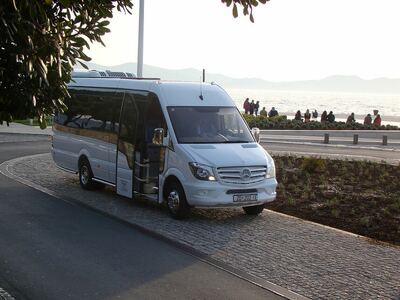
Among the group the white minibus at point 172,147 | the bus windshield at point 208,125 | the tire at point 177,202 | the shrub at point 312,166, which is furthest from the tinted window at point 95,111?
the shrub at point 312,166

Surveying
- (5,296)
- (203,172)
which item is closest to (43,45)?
(5,296)

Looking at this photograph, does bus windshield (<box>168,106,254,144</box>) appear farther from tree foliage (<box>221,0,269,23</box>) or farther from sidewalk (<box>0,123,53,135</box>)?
sidewalk (<box>0,123,53,135</box>)

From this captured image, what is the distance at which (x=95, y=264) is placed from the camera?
8000 millimetres

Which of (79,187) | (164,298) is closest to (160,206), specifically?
(79,187)

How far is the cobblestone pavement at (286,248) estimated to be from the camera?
741 centimetres

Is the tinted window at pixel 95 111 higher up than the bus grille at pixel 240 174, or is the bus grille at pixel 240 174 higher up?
the tinted window at pixel 95 111

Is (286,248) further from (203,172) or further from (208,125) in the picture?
(208,125)

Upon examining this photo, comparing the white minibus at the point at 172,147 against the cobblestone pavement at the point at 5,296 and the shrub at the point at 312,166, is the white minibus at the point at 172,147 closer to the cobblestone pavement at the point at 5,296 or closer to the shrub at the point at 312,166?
the cobblestone pavement at the point at 5,296

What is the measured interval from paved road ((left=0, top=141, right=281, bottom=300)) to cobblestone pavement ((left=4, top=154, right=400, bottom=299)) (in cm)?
46

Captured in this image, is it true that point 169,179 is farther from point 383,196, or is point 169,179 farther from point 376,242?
point 383,196

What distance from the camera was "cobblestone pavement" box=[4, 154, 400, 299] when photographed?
741 centimetres

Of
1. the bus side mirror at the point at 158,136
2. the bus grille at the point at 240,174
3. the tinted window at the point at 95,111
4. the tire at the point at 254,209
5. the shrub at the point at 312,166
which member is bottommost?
the tire at the point at 254,209

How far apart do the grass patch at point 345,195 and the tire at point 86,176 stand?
403 centimetres

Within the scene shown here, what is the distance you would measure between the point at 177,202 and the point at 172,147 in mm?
1029
